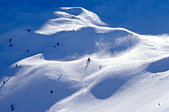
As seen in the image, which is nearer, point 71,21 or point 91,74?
point 91,74

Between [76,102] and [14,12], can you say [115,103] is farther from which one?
[14,12]

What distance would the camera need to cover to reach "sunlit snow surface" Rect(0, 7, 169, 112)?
905cm

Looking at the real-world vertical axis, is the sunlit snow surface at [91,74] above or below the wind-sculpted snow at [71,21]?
below

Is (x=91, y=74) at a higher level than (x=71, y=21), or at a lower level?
lower

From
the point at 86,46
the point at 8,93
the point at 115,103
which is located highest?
the point at 86,46

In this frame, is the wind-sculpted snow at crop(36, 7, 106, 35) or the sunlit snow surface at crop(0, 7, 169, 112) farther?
the wind-sculpted snow at crop(36, 7, 106, 35)

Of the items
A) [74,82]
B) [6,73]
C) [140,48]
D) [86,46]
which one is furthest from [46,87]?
[140,48]

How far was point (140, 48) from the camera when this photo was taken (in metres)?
13.0

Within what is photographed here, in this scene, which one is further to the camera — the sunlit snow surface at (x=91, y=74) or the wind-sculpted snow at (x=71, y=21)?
the wind-sculpted snow at (x=71, y=21)

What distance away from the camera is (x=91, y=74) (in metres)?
11.2

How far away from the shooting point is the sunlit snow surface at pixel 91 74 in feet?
29.7

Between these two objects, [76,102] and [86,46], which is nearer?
[76,102]

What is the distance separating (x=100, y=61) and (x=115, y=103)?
11.5 feet

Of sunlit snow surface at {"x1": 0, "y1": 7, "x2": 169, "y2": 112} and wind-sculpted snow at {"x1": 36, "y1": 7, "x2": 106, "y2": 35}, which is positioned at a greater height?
wind-sculpted snow at {"x1": 36, "y1": 7, "x2": 106, "y2": 35}
